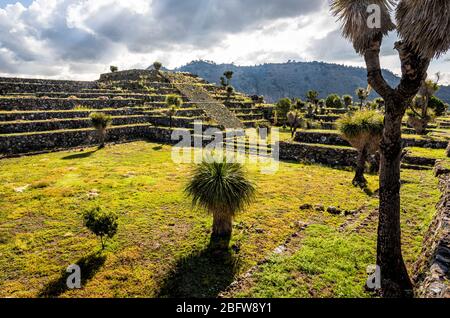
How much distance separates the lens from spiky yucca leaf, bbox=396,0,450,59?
200 inches

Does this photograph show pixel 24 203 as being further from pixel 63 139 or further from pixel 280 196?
pixel 63 139

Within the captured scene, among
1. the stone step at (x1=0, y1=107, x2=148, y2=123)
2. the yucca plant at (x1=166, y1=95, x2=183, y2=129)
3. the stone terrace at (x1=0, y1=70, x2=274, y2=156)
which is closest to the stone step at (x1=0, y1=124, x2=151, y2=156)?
the stone terrace at (x1=0, y1=70, x2=274, y2=156)

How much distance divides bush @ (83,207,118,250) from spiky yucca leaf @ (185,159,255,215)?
8.45ft

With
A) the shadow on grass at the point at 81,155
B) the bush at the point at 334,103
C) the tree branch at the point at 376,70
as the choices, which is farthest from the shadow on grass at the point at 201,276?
the bush at the point at 334,103

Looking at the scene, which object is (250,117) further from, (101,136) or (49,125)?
(49,125)

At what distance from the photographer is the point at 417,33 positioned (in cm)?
528

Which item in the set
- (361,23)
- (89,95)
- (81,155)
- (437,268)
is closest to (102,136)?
(81,155)

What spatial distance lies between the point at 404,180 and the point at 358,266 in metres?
9.00

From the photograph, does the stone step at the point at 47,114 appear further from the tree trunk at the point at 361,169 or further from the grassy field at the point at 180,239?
the tree trunk at the point at 361,169

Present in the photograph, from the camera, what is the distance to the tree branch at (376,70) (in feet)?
19.7

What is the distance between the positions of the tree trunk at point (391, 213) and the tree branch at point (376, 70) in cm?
29

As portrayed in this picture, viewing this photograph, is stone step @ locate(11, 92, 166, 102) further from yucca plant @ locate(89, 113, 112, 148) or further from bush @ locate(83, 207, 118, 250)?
bush @ locate(83, 207, 118, 250)
